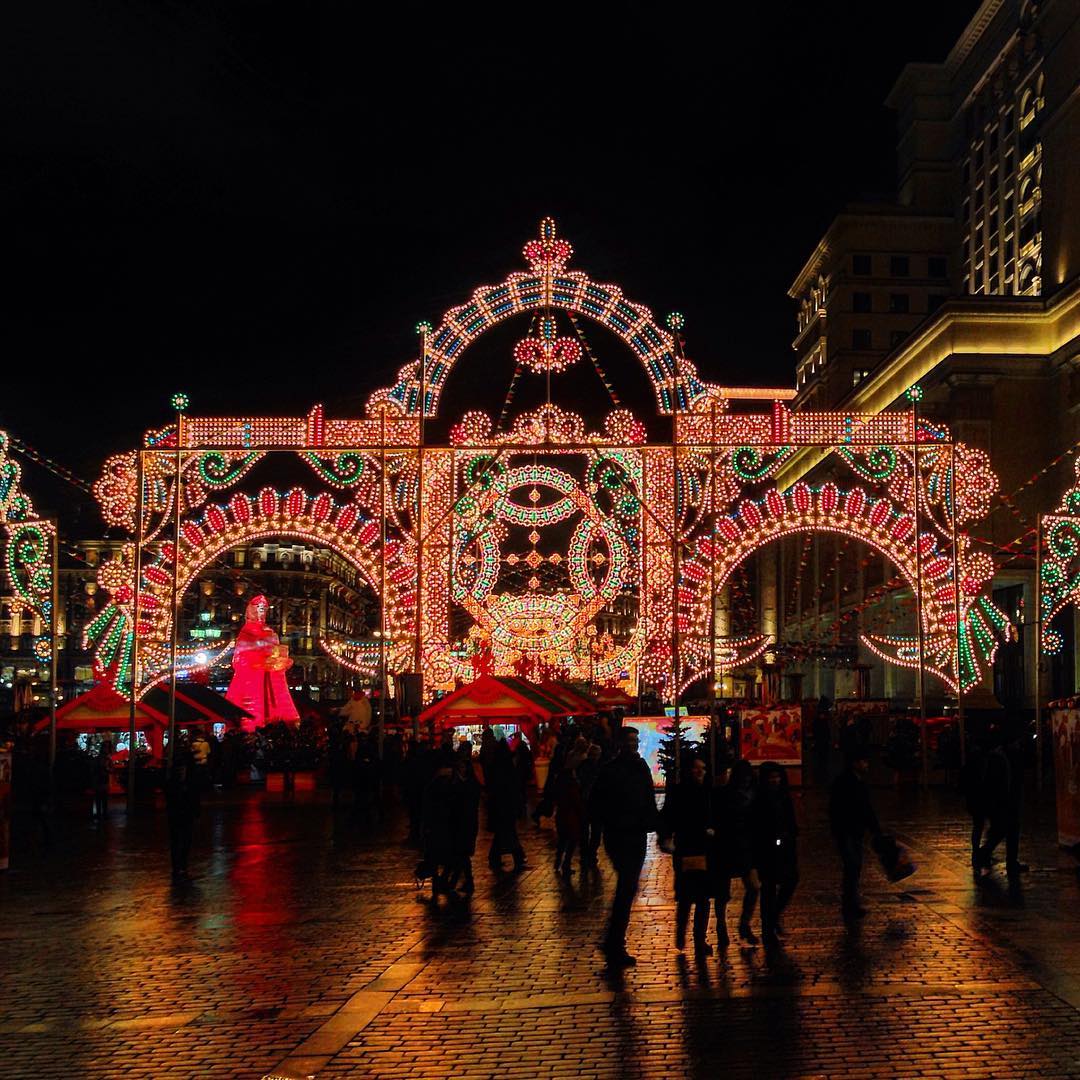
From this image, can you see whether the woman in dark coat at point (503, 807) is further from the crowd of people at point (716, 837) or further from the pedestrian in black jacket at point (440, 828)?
the crowd of people at point (716, 837)

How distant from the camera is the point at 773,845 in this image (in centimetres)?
1166

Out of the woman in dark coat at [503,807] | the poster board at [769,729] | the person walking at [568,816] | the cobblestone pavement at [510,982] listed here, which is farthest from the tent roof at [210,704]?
the person walking at [568,816]

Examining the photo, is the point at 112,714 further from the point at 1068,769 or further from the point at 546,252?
the point at 1068,769

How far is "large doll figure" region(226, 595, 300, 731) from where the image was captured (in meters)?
37.5

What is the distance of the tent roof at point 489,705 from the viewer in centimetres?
2791

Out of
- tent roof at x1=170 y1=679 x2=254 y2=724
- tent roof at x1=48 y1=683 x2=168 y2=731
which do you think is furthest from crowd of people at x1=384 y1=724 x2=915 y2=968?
tent roof at x1=170 y1=679 x2=254 y2=724

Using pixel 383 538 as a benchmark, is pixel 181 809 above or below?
below

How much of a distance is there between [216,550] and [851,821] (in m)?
16.0

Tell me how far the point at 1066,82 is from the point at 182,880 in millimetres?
45247

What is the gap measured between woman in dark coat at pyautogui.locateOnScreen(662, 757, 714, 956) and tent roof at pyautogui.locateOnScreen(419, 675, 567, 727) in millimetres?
16445

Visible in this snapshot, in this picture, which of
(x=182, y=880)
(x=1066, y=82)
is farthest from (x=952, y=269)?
(x=182, y=880)

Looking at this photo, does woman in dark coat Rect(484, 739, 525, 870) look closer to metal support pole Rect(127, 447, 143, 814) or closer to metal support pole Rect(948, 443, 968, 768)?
metal support pole Rect(127, 447, 143, 814)

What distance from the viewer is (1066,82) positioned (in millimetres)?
51719

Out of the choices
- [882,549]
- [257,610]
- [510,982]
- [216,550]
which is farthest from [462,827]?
[257,610]
